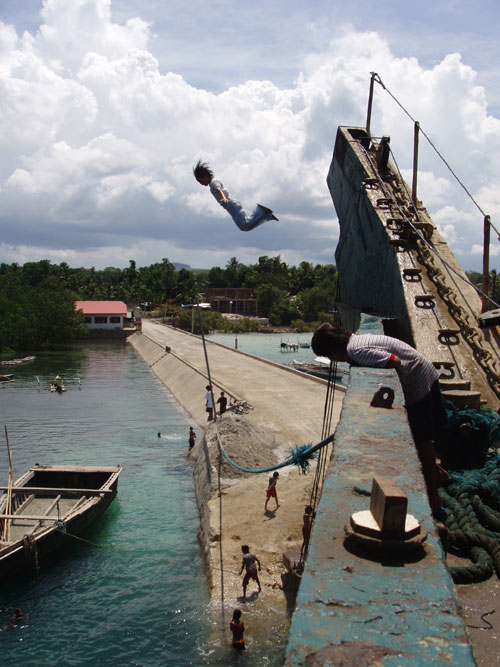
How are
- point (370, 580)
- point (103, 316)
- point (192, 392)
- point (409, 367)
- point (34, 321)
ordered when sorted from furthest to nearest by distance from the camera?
point (103, 316) < point (34, 321) < point (192, 392) < point (409, 367) < point (370, 580)

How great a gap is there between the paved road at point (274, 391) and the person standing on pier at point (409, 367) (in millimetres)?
17334

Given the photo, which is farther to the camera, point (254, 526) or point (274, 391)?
point (274, 391)

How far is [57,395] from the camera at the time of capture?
4084 cm

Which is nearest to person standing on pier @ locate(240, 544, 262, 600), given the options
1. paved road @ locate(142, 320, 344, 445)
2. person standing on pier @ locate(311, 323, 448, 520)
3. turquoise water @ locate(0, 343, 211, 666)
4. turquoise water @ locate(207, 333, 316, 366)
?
turquoise water @ locate(0, 343, 211, 666)

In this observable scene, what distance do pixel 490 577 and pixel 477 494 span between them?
4.13 ft

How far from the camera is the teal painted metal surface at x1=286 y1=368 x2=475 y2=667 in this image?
186cm

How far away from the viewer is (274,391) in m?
31.6

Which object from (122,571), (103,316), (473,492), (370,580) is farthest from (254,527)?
(103,316)

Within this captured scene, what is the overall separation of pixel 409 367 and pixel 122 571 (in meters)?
12.7

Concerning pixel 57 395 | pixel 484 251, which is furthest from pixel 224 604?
pixel 57 395

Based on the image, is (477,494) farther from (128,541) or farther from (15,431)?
(15,431)

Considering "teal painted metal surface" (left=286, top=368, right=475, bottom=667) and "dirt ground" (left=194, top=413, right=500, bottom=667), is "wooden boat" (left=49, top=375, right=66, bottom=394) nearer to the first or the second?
"dirt ground" (left=194, top=413, right=500, bottom=667)

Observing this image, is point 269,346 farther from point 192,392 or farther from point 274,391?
point 274,391

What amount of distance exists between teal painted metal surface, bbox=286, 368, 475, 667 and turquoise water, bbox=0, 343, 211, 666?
31.1 ft
